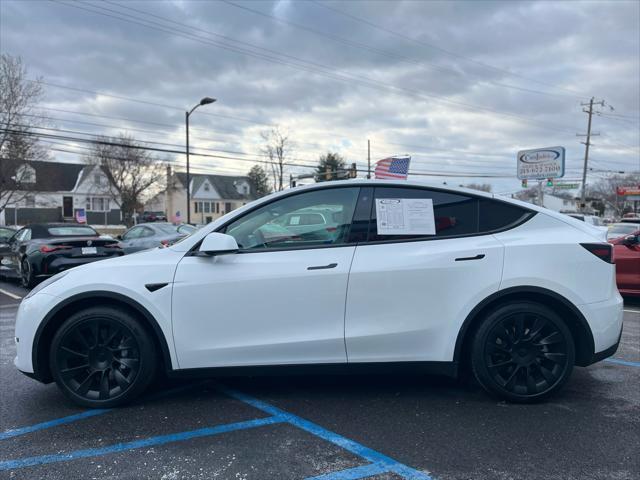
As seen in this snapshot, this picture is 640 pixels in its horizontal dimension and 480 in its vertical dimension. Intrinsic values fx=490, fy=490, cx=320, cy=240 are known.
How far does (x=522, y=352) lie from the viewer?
365 centimetres

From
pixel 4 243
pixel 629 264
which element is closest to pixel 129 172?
pixel 4 243

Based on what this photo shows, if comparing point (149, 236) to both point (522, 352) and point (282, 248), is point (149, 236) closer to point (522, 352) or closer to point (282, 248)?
point (282, 248)

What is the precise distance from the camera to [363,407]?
3680 millimetres

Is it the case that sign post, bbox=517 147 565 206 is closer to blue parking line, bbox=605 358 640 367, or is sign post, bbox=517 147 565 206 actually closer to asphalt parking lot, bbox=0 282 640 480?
blue parking line, bbox=605 358 640 367

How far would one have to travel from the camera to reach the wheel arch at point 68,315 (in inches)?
140

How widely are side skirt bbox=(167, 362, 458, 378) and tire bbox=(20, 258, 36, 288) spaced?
811cm

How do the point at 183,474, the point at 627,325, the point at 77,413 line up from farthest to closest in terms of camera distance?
the point at 627,325, the point at 77,413, the point at 183,474

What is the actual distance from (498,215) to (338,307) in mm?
1450

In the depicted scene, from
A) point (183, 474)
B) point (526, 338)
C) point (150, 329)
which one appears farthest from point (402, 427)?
point (150, 329)

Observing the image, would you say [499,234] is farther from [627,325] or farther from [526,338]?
[627,325]

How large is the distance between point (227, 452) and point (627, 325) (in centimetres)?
612

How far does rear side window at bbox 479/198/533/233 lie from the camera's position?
3.77 meters

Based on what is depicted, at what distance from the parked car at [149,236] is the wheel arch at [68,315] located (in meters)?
9.60

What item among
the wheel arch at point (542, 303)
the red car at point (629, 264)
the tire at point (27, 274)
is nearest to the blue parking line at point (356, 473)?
the wheel arch at point (542, 303)
